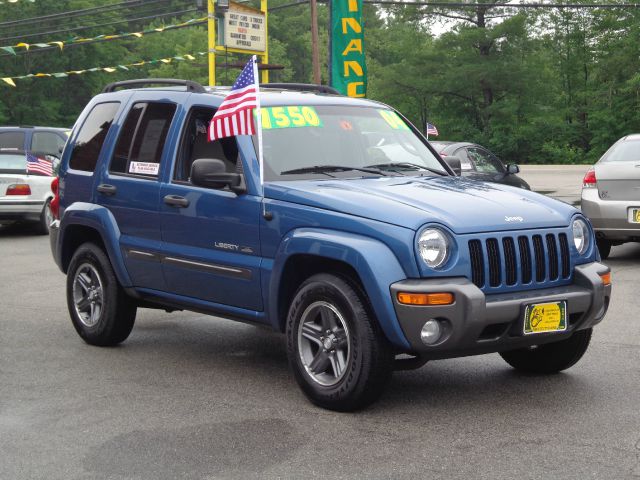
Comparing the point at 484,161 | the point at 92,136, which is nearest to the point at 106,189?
the point at 92,136

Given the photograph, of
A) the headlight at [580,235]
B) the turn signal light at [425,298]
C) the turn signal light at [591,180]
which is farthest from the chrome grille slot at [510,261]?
the turn signal light at [591,180]

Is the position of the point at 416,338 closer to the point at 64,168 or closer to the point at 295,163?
the point at 295,163

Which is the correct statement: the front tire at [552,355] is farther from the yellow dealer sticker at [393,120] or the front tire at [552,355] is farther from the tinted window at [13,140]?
the tinted window at [13,140]

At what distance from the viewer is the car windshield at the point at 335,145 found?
21.7 feet

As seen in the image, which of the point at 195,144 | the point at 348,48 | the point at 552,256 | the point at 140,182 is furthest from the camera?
the point at 348,48

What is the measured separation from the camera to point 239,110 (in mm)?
6473

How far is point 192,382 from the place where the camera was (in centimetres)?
670

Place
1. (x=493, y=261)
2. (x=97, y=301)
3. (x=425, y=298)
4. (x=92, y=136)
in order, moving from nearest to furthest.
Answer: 1. (x=425, y=298)
2. (x=493, y=261)
3. (x=97, y=301)
4. (x=92, y=136)

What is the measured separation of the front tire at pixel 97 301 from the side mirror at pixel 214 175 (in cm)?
158

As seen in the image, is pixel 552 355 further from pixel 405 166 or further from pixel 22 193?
pixel 22 193

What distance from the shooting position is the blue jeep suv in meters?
5.63

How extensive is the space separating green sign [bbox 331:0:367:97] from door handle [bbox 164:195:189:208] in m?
16.1

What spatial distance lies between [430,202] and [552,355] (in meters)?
1.51

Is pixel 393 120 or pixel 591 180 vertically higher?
pixel 393 120
